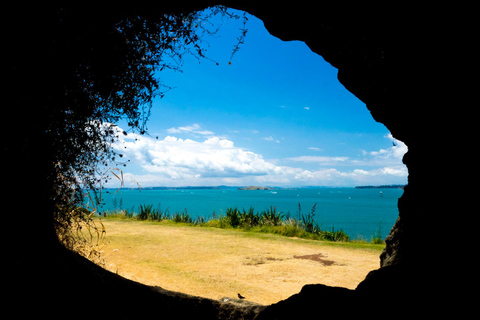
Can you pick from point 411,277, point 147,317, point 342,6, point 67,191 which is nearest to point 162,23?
point 342,6

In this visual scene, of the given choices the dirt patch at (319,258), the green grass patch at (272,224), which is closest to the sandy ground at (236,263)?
the dirt patch at (319,258)

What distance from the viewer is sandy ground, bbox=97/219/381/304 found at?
598cm

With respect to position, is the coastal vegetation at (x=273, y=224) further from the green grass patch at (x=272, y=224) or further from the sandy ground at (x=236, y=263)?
the sandy ground at (x=236, y=263)

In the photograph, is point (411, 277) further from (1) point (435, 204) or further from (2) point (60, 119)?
(2) point (60, 119)

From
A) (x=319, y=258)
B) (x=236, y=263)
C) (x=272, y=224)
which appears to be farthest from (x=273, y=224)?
(x=236, y=263)

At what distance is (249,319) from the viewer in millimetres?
3025

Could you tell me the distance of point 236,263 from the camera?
775 centimetres

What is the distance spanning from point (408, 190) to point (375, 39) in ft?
4.74

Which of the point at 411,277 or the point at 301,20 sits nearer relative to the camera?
the point at 411,277

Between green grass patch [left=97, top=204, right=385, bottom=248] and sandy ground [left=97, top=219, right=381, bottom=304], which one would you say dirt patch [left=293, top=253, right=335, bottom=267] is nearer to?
sandy ground [left=97, top=219, right=381, bottom=304]

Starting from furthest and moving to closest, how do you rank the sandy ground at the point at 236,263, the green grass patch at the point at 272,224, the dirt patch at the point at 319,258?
1. the green grass patch at the point at 272,224
2. the dirt patch at the point at 319,258
3. the sandy ground at the point at 236,263

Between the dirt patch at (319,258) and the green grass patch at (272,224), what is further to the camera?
the green grass patch at (272,224)

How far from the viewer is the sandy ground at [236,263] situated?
5977 mm

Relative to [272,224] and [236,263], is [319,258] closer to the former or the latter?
[236,263]
